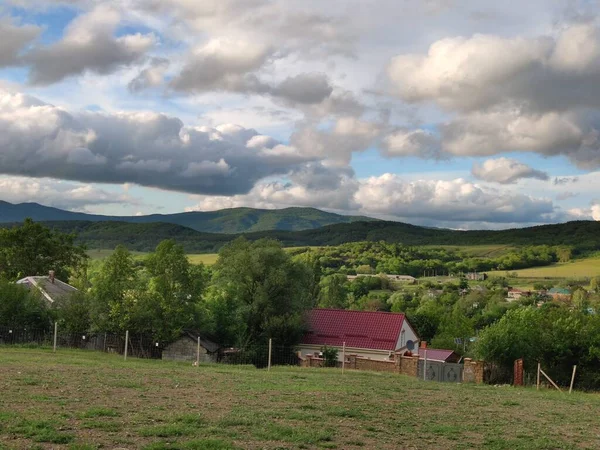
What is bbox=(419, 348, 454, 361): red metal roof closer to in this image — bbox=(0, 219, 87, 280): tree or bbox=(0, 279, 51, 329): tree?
bbox=(0, 279, 51, 329): tree

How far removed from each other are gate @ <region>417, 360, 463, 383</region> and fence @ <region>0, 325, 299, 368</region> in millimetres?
9472

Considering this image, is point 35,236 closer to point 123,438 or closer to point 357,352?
point 357,352

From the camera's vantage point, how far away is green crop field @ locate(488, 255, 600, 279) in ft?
569

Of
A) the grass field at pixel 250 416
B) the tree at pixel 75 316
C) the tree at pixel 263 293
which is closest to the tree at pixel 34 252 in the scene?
the tree at pixel 75 316

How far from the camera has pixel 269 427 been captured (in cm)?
1259

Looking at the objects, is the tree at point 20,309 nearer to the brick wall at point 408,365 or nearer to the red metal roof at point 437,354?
the brick wall at point 408,365

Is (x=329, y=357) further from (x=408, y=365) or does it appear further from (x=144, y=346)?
(x=144, y=346)

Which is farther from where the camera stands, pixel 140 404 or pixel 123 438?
pixel 140 404

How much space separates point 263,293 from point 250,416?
114 feet

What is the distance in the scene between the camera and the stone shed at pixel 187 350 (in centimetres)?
4338

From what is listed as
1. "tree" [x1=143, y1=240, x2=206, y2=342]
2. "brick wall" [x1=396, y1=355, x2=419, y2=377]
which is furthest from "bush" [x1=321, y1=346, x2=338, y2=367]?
"tree" [x1=143, y1=240, x2=206, y2=342]

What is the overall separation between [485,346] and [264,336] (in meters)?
17.3

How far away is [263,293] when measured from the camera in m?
48.4

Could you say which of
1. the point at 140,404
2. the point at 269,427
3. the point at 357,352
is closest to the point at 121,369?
the point at 140,404
